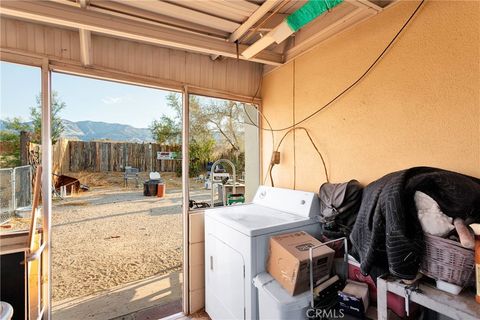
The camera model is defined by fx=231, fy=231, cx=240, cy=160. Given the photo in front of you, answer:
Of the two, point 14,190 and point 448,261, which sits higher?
point 14,190

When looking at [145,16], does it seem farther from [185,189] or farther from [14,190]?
[14,190]

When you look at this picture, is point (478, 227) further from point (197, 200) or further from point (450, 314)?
point (197, 200)

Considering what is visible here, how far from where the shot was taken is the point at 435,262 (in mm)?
1006

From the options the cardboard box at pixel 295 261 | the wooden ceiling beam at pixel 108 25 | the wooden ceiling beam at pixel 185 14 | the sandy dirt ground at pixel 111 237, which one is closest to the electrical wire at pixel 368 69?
the wooden ceiling beam at pixel 108 25

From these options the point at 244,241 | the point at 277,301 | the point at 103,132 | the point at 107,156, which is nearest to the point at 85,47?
the point at 103,132

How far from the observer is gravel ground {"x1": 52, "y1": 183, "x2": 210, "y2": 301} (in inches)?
105

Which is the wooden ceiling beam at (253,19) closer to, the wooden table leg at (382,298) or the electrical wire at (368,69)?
the electrical wire at (368,69)

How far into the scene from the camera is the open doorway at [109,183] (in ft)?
6.94

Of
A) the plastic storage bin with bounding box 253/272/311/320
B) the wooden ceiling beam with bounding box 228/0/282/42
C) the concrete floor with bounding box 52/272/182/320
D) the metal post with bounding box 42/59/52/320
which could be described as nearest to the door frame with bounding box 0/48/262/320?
the metal post with bounding box 42/59/52/320

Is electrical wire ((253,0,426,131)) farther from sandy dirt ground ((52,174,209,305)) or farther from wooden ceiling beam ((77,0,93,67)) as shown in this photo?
wooden ceiling beam ((77,0,93,67))

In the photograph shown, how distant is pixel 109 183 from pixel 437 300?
2.77m

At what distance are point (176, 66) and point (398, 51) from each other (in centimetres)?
192

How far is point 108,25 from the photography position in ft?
5.35

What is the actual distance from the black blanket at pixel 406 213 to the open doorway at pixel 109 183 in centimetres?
194
